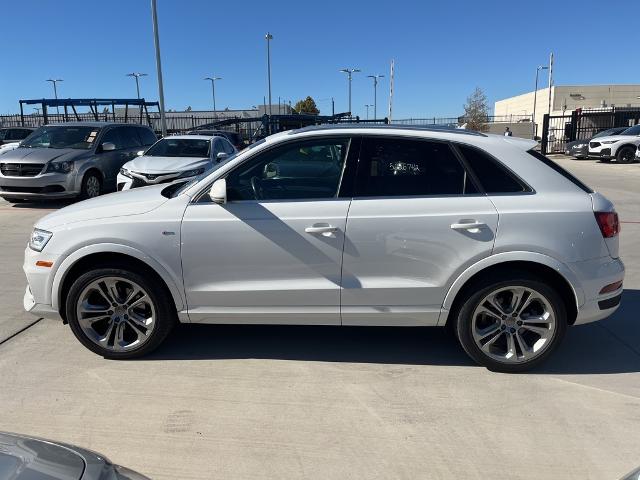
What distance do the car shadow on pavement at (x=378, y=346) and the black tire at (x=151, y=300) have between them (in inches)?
6.6

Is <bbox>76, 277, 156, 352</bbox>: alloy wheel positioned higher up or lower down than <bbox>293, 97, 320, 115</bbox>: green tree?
lower down

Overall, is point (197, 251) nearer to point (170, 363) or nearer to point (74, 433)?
point (170, 363)

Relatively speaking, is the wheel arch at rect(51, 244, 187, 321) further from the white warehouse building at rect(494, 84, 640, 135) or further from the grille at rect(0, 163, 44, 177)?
the white warehouse building at rect(494, 84, 640, 135)

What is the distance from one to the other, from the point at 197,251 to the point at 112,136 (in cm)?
1023

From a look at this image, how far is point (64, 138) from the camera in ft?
39.7

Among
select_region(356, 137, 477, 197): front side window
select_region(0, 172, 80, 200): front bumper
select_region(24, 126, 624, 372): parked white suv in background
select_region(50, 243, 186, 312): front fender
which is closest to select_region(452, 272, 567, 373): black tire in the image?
select_region(24, 126, 624, 372): parked white suv in background

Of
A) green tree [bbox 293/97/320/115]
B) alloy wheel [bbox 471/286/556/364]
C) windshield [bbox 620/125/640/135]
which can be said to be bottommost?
alloy wheel [bbox 471/286/556/364]

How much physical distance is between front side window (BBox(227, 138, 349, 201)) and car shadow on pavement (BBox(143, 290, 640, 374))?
1.26 meters

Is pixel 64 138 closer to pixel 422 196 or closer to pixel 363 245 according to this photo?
pixel 363 245

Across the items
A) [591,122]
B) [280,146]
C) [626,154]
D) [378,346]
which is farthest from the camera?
[591,122]

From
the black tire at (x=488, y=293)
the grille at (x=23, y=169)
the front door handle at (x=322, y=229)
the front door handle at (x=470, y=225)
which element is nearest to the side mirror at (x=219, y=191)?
the front door handle at (x=322, y=229)

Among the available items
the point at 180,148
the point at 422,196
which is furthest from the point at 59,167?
Answer: the point at 422,196

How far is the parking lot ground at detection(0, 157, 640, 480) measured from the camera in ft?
9.43

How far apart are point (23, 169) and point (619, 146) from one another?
840 inches
